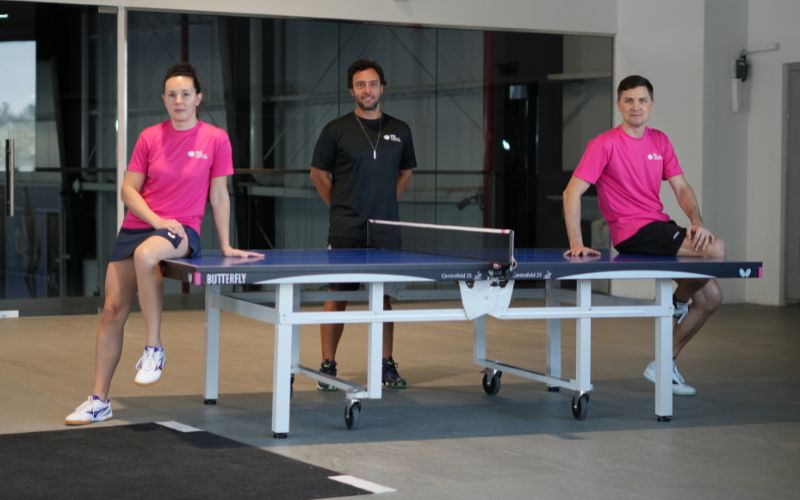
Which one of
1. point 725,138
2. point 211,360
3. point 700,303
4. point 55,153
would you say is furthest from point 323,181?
point 725,138

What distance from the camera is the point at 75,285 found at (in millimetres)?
11148

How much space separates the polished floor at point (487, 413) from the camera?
475cm

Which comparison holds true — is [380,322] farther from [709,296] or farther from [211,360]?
[709,296]

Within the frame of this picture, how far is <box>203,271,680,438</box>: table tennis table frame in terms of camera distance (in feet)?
17.5

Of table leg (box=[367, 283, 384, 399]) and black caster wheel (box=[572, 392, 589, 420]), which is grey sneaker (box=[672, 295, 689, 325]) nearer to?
black caster wheel (box=[572, 392, 589, 420])

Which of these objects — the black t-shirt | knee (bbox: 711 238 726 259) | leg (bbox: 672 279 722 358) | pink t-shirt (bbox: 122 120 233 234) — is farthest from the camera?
the black t-shirt

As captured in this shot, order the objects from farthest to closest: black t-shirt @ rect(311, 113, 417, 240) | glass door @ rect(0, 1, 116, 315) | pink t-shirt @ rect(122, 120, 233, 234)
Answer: glass door @ rect(0, 1, 116, 315)
black t-shirt @ rect(311, 113, 417, 240)
pink t-shirt @ rect(122, 120, 233, 234)

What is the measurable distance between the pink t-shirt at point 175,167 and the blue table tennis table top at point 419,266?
0.26m

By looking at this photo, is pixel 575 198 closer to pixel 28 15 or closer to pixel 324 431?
pixel 324 431

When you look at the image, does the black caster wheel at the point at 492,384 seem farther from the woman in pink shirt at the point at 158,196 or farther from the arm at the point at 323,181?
the woman in pink shirt at the point at 158,196

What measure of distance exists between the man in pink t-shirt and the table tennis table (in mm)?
250

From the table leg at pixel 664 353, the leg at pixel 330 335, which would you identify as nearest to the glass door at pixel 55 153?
the leg at pixel 330 335

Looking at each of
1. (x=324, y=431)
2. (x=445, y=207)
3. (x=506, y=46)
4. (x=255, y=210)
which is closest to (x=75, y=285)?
(x=255, y=210)

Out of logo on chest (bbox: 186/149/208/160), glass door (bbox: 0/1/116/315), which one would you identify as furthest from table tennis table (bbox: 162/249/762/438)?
glass door (bbox: 0/1/116/315)
